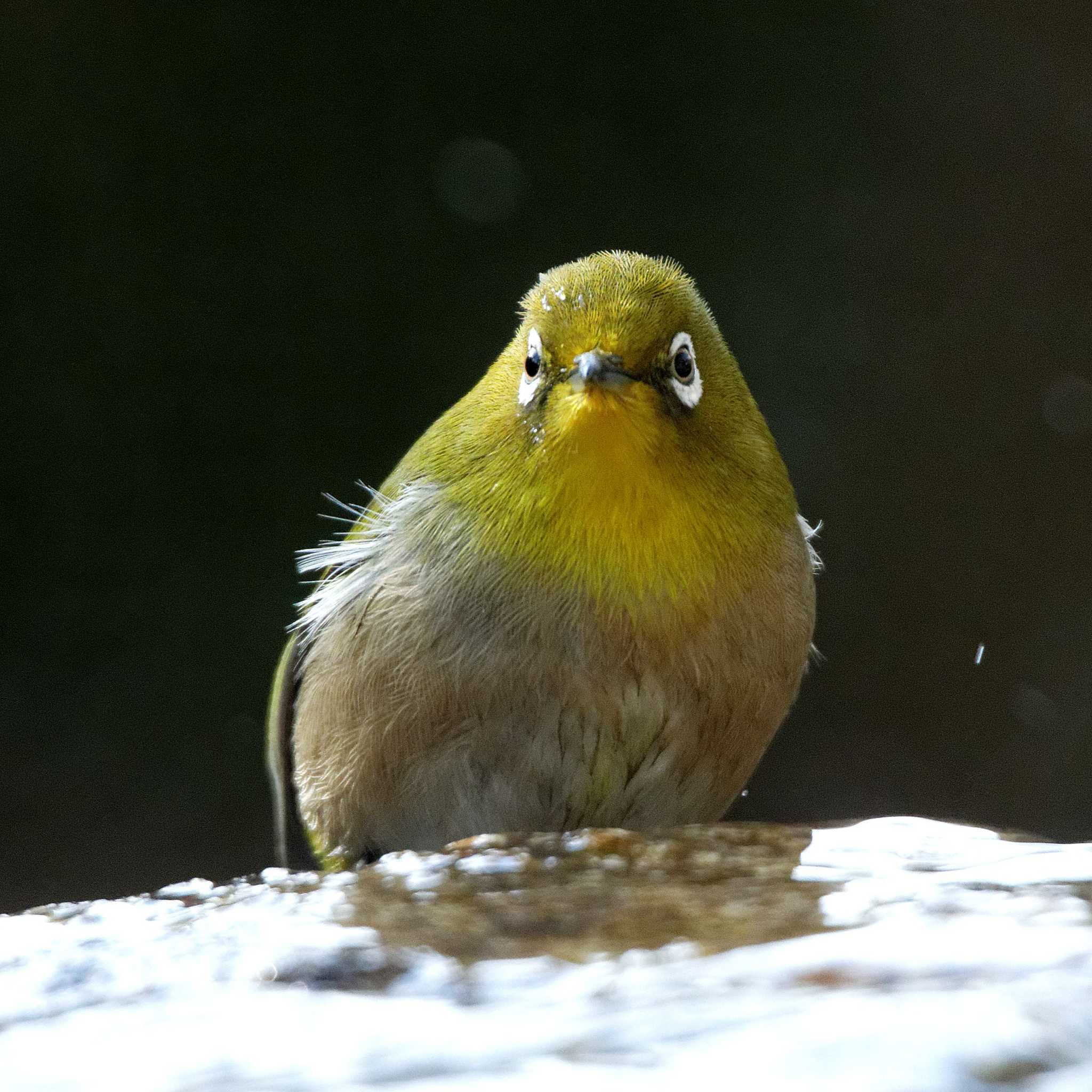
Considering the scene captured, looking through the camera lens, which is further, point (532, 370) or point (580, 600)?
point (532, 370)

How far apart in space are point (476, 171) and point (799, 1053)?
250 inches

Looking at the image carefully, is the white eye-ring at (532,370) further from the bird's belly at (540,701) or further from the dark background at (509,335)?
the dark background at (509,335)

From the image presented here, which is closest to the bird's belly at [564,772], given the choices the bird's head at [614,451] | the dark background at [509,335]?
the bird's head at [614,451]

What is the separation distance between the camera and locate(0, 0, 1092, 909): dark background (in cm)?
717

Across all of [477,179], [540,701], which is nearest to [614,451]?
[540,701]

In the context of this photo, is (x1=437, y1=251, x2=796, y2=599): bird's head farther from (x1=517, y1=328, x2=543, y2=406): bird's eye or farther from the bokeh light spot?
the bokeh light spot

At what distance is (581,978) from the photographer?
1.72 metres

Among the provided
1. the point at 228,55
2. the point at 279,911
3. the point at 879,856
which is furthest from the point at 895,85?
the point at 279,911

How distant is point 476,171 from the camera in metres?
7.18

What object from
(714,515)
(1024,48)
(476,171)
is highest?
(1024,48)

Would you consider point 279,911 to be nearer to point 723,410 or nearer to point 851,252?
point 723,410

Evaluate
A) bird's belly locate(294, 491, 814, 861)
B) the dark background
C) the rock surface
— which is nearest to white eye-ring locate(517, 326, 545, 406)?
bird's belly locate(294, 491, 814, 861)

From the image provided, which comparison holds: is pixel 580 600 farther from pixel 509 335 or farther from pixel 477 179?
pixel 477 179

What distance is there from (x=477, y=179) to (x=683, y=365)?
4.16 metres
